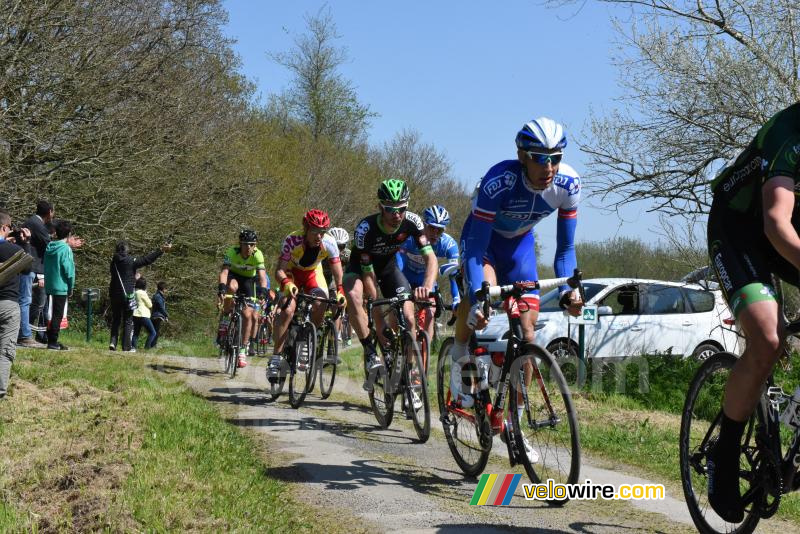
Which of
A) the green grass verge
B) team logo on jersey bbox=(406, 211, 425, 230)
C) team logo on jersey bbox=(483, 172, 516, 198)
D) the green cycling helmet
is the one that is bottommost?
the green grass verge

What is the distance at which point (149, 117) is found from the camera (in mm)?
20625

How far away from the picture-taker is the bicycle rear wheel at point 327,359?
383 inches

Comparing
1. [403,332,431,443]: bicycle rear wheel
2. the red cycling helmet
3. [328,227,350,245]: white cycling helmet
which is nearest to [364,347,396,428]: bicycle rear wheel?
[403,332,431,443]: bicycle rear wheel

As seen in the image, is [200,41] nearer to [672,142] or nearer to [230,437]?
[672,142]

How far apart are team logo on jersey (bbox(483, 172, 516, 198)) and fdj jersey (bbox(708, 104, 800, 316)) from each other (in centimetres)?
169

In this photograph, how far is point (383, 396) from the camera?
8.28 metres

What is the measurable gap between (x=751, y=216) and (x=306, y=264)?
6858 millimetres

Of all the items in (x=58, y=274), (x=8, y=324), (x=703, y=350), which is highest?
(x=58, y=274)

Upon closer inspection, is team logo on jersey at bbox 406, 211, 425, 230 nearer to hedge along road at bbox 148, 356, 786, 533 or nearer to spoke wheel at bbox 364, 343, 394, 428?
spoke wheel at bbox 364, 343, 394, 428

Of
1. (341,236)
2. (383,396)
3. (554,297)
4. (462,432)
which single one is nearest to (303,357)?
(383,396)

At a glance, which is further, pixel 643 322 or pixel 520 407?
pixel 643 322

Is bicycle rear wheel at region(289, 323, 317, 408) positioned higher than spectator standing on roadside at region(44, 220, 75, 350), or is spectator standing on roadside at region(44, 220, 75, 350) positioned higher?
spectator standing on roadside at region(44, 220, 75, 350)

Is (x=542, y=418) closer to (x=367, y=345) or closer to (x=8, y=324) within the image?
(x=367, y=345)

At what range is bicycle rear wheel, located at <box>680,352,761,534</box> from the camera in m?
4.28
